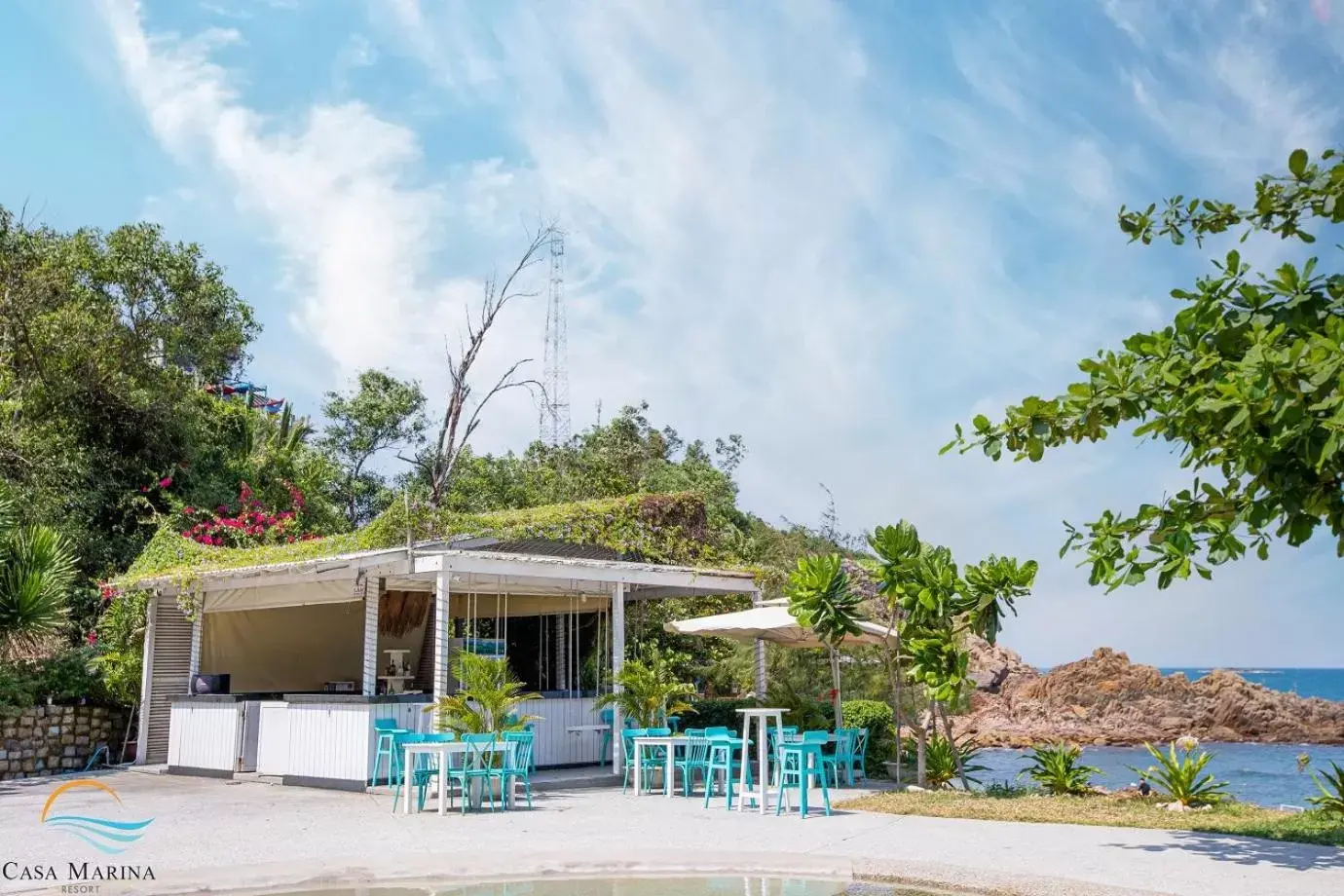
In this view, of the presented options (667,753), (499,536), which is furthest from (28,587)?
(667,753)

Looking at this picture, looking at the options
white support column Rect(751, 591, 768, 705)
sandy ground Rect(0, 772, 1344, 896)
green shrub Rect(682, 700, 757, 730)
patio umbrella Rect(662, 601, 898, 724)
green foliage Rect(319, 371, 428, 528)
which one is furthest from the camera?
green foliage Rect(319, 371, 428, 528)

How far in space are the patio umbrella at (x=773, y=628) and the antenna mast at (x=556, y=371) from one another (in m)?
20.1

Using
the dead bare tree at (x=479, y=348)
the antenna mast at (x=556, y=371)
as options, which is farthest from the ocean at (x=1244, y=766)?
the antenna mast at (x=556, y=371)

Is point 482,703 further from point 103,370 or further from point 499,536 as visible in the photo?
point 103,370

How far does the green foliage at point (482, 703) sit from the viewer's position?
10672 mm

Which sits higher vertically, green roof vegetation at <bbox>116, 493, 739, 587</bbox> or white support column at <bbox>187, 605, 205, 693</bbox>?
green roof vegetation at <bbox>116, 493, 739, 587</bbox>

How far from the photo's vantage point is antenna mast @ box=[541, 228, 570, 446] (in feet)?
107

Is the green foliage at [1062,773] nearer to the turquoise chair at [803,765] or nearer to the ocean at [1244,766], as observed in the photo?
the turquoise chair at [803,765]

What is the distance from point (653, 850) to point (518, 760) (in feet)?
11.2

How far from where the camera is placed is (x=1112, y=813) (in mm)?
9406

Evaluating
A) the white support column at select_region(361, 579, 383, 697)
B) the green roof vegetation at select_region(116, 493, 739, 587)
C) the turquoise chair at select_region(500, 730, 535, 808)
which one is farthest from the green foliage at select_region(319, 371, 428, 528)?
the turquoise chair at select_region(500, 730, 535, 808)

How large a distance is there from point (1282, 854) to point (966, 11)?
963 centimetres

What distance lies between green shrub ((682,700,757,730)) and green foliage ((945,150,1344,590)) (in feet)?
24.4

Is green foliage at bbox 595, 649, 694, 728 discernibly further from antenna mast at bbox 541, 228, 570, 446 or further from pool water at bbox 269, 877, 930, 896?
antenna mast at bbox 541, 228, 570, 446
